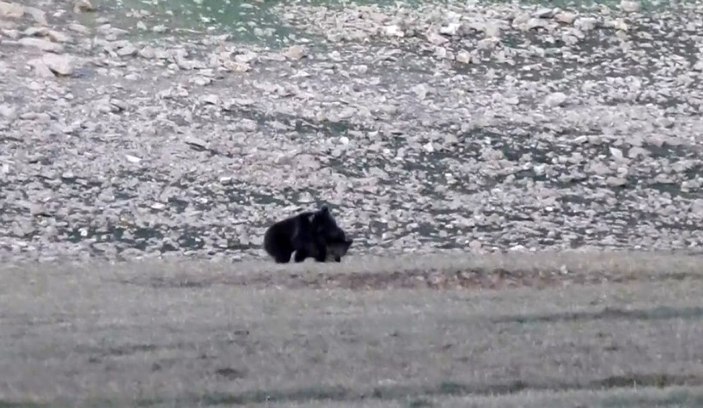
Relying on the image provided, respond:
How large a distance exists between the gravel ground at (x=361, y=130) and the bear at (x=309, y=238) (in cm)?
115

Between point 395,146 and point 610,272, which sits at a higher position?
point 610,272

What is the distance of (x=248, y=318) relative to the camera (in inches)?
371

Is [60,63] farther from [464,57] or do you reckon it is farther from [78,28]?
[464,57]

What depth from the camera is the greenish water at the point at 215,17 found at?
21.9m

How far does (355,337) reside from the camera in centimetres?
855

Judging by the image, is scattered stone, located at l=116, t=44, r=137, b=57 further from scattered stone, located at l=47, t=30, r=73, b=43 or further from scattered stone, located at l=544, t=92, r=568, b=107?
scattered stone, located at l=544, t=92, r=568, b=107

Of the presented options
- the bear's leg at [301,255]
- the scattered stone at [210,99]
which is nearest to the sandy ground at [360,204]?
the scattered stone at [210,99]

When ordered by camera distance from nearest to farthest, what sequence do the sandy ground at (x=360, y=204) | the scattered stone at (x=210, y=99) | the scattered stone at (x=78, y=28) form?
the sandy ground at (x=360, y=204)
the scattered stone at (x=210, y=99)
the scattered stone at (x=78, y=28)

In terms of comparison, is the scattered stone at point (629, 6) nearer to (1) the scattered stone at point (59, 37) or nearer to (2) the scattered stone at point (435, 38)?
(2) the scattered stone at point (435, 38)

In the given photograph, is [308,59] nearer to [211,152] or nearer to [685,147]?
[211,152]

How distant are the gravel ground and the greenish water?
0.50 ft

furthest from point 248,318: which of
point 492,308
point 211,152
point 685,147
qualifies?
point 685,147

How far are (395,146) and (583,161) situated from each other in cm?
254

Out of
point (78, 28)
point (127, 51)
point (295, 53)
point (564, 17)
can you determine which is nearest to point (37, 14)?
point (78, 28)
